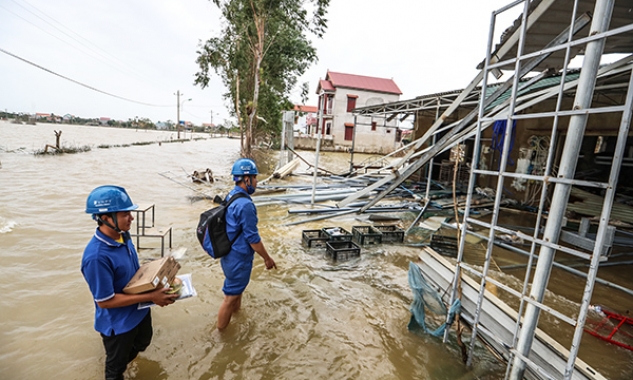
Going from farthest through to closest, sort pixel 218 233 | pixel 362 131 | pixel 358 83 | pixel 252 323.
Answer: pixel 358 83
pixel 362 131
pixel 252 323
pixel 218 233

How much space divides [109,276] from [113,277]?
0.09m

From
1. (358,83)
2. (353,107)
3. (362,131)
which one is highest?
(358,83)

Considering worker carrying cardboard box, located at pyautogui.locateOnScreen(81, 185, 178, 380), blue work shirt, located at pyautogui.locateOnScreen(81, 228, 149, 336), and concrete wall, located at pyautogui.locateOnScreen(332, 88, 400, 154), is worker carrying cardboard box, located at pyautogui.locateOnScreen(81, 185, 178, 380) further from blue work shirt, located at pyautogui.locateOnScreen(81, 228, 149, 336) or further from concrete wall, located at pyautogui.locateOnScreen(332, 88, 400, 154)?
concrete wall, located at pyautogui.locateOnScreen(332, 88, 400, 154)

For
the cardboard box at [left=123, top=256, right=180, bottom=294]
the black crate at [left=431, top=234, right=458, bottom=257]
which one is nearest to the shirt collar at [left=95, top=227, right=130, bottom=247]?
the cardboard box at [left=123, top=256, right=180, bottom=294]

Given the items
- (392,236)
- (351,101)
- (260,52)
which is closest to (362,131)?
(351,101)

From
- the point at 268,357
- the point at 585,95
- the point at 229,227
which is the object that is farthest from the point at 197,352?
the point at 585,95

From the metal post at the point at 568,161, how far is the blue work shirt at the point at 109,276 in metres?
2.96

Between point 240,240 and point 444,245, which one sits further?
point 444,245

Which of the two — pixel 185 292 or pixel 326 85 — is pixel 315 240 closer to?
pixel 185 292

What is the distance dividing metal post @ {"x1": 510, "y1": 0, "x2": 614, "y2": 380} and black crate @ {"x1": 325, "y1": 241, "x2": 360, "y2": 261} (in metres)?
3.37

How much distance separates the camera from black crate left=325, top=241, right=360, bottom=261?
18.0 feet

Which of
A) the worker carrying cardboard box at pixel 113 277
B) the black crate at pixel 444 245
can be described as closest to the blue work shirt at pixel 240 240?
the worker carrying cardboard box at pixel 113 277

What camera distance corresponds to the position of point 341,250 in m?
5.46

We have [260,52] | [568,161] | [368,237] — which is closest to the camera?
[568,161]
